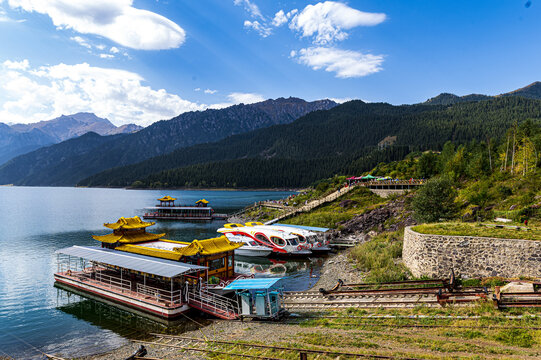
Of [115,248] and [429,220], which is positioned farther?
[429,220]

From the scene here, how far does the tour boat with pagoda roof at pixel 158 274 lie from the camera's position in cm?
2223

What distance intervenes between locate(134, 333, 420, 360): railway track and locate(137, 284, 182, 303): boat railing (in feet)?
9.53

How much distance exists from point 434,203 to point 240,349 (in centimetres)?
3018

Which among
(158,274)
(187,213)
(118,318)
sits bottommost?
(118,318)

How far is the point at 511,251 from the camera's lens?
2005 centimetres

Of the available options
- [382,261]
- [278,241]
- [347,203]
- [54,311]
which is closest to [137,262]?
[54,311]

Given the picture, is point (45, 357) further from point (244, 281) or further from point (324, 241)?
point (324, 241)

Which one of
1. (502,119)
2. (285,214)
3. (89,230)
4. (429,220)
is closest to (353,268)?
(429,220)

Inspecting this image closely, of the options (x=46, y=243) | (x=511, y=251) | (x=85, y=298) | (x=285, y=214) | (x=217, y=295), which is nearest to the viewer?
(x=511, y=251)

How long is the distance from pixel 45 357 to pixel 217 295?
10036 millimetres

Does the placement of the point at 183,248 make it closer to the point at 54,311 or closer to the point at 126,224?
the point at 126,224

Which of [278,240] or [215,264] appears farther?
[278,240]

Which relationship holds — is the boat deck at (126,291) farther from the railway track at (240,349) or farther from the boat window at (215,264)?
the boat window at (215,264)

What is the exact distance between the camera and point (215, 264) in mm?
25734
